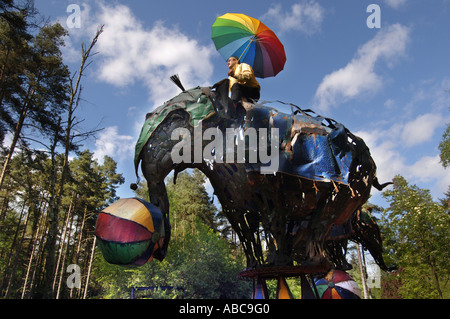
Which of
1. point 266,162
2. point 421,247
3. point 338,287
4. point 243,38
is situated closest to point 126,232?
point 266,162

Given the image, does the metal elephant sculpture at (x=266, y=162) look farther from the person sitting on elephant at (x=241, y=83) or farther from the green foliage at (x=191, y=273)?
the green foliage at (x=191, y=273)

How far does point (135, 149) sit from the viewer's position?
5.54 m

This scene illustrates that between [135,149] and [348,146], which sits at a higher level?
[348,146]

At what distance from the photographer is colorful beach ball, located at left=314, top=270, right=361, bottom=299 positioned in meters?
8.75

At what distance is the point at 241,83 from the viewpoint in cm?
612

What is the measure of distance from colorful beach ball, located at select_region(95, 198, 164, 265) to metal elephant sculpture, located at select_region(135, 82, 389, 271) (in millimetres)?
629

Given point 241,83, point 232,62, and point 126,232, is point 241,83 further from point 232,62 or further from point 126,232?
point 126,232

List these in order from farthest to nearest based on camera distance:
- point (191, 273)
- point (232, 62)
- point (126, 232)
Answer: point (191, 273)
point (232, 62)
point (126, 232)

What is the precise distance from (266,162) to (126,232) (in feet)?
8.50

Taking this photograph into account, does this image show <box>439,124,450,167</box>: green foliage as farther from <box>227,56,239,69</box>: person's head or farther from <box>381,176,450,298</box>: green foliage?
<box>227,56,239,69</box>: person's head

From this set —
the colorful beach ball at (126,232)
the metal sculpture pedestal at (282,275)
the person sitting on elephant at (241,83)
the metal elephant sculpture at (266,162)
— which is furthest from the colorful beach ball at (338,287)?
the colorful beach ball at (126,232)
